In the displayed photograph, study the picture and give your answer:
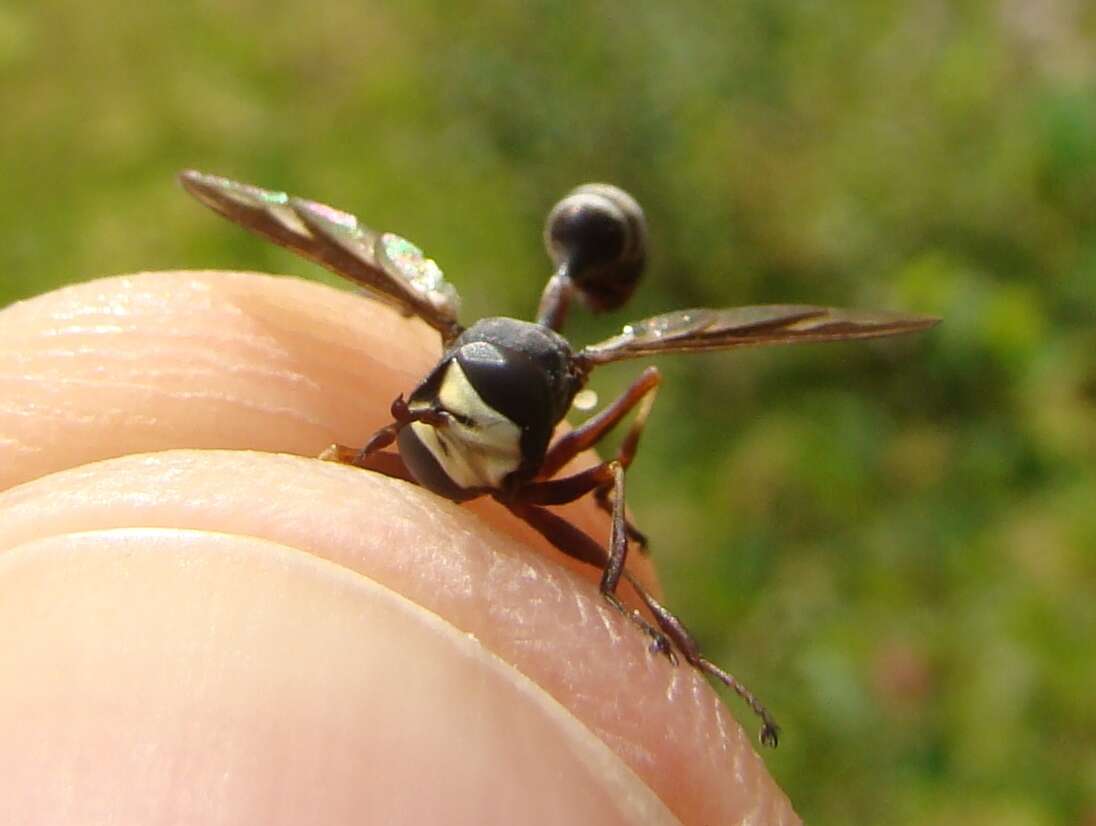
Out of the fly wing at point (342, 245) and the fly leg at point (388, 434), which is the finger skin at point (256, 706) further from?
the fly wing at point (342, 245)

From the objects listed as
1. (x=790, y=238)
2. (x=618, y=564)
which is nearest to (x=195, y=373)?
(x=618, y=564)

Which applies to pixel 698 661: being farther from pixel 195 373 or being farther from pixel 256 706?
pixel 195 373

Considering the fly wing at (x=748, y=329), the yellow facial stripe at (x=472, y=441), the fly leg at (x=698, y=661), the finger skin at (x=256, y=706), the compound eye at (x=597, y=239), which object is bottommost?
the fly leg at (x=698, y=661)

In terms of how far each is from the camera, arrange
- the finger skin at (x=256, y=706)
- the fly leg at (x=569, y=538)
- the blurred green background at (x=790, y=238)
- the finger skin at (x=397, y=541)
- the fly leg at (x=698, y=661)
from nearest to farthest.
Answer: the finger skin at (x=256, y=706), the finger skin at (x=397, y=541), the fly leg at (x=698, y=661), the fly leg at (x=569, y=538), the blurred green background at (x=790, y=238)

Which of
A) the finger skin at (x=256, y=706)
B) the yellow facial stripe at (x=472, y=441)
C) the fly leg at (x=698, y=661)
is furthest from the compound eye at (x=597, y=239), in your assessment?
the finger skin at (x=256, y=706)

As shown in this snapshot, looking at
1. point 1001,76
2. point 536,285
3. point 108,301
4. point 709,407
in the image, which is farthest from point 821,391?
point 108,301

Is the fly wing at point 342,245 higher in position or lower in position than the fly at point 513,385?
higher

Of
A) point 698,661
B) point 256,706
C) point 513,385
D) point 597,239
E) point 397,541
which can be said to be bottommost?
point 698,661

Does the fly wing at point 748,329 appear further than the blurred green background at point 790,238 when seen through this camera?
No

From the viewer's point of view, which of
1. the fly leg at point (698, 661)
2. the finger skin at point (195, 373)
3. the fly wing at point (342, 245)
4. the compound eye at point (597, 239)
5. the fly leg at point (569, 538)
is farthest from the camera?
the compound eye at point (597, 239)
